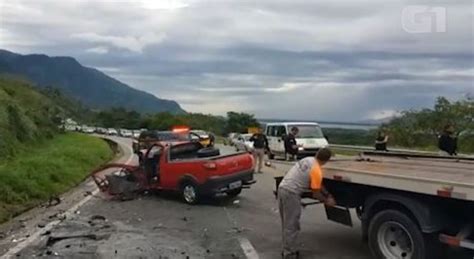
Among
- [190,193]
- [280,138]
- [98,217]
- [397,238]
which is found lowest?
[98,217]

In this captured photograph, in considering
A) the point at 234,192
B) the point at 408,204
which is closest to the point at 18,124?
the point at 234,192

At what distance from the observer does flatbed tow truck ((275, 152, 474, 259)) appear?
Answer: 661 cm

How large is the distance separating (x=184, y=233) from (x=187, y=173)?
4.00m

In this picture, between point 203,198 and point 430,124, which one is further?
point 430,124

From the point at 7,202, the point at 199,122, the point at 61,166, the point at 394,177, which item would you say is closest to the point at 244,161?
the point at 7,202

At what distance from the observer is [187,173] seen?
14.2m

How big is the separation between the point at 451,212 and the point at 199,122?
367 ft

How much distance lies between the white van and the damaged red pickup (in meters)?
13.9

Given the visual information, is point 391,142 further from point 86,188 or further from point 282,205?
point 282,205

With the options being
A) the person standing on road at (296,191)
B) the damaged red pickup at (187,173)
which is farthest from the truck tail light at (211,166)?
the person standing on road at (296,191)

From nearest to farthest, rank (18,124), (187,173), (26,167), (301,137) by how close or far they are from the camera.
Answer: (187,173), (26,167), (301,137), (18,124)

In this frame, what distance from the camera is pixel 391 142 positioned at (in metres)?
47.2

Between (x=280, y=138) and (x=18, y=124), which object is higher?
(x=18, y=124)

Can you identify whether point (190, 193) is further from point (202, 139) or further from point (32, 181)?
point (32, 181)
